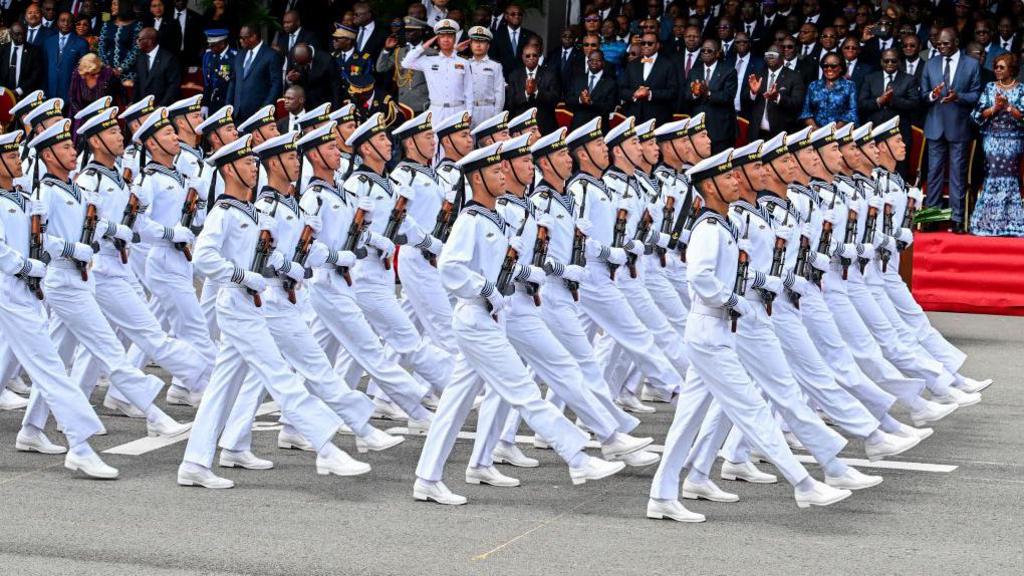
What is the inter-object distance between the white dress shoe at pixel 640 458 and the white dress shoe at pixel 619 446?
→ 4cm

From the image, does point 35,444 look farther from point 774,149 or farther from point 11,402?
point 774,149

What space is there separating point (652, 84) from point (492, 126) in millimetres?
7090

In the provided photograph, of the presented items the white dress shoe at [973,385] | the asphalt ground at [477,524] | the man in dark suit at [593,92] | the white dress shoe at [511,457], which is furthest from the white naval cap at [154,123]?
the man in dark suit at [593,92]

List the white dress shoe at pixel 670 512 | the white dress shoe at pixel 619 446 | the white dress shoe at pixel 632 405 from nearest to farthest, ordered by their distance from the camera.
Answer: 1. the white dress shoe at pixel 670 512
2. the white dress shoe at pixel 619 446
3. the white dress shoe at pixel 632 405

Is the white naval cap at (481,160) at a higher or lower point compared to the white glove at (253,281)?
higher

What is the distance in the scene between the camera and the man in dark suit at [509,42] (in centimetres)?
2014

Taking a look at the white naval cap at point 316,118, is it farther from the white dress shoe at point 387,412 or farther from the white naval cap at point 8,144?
the white naval cap at point 8,144

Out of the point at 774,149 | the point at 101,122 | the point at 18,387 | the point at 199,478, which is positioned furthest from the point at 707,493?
the point at 18,387

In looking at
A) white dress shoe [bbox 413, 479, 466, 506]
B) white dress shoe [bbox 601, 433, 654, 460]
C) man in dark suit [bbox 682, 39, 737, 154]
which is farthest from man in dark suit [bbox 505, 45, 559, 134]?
white dress shoe [bbox 413, 479, 466, 506]

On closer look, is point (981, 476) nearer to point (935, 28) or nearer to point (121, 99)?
point (935, 28)

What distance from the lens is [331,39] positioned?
21172mm

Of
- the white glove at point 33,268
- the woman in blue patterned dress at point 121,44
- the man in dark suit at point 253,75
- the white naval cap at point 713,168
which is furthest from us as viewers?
the woman in blue patterned dress at point 121,44

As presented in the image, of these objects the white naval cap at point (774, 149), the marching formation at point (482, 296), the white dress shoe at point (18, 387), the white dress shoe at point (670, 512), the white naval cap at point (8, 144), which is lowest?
the white dress shoe at point (18, 387)

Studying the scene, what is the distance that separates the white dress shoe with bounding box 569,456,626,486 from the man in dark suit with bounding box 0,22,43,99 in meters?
12.7
